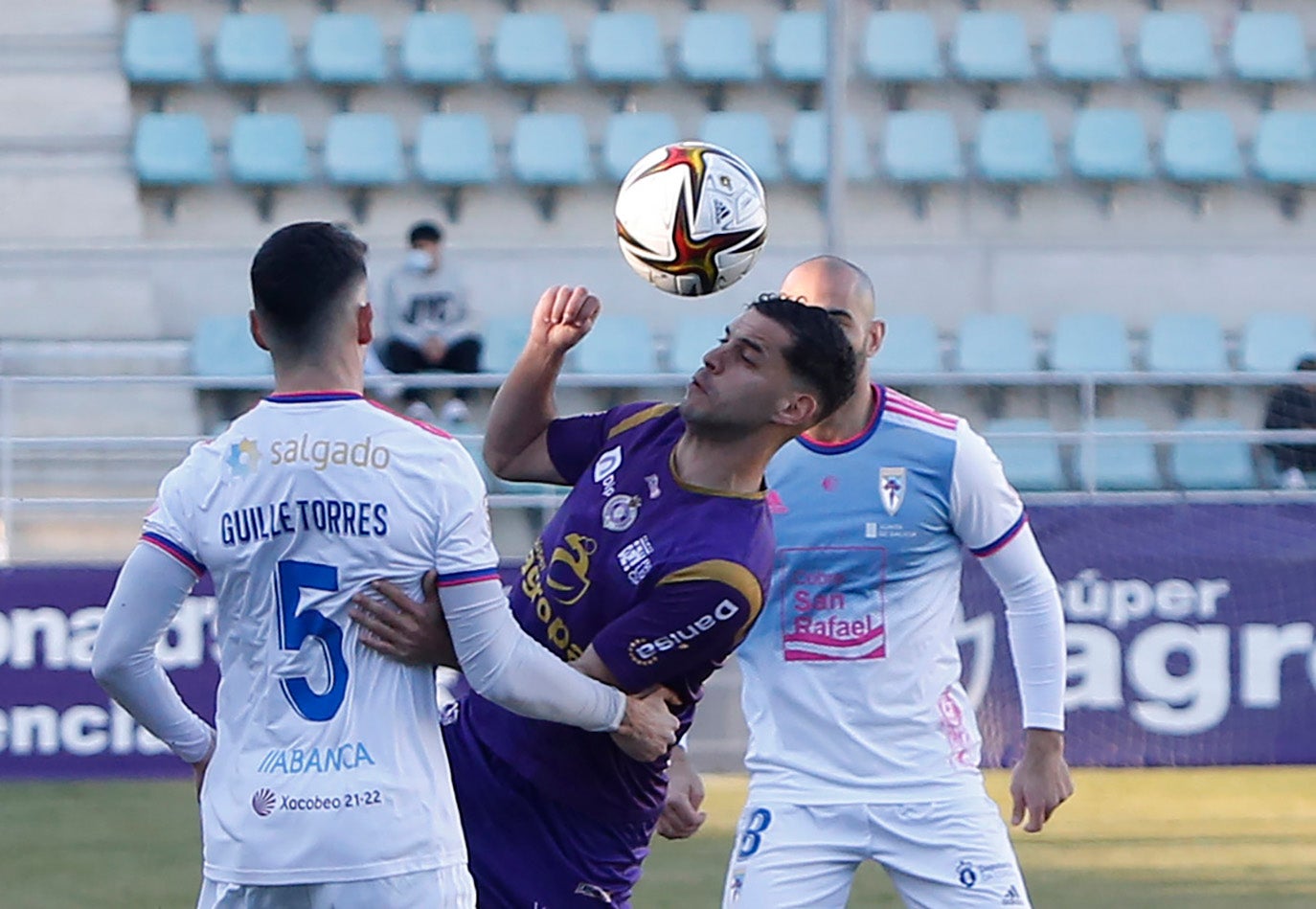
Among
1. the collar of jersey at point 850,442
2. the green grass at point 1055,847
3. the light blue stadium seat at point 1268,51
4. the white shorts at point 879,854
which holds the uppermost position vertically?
the light blue stadium seat at point 1268,51

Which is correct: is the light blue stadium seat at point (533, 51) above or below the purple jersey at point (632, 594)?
above

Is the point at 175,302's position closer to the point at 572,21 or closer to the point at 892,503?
the point at 572,21

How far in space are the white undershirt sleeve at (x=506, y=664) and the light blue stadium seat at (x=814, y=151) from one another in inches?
483

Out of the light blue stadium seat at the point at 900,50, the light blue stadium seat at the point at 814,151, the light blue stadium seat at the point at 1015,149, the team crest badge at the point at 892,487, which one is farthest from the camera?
the light blue stadium seat at the point at 900,50

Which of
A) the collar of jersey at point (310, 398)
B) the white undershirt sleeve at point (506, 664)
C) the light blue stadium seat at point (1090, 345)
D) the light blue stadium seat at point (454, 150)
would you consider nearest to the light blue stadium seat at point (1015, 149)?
the light blue stadium seat at point (1090, 345)

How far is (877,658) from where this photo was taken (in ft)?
16.1

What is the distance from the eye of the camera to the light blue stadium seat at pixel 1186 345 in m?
14.6

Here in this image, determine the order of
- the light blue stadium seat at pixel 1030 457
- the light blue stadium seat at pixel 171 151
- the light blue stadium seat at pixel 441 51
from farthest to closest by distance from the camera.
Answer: the light blue stadium seat at pixel 441 51 < the light blue stadium seat at pixel 171 151 < the light blue stadium seat at pixel 1030 457

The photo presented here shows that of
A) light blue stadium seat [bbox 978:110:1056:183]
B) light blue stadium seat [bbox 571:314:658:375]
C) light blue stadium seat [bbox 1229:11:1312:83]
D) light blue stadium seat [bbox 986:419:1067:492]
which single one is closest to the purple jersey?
light blue stadium seat [bbox 986:419:1067:492]

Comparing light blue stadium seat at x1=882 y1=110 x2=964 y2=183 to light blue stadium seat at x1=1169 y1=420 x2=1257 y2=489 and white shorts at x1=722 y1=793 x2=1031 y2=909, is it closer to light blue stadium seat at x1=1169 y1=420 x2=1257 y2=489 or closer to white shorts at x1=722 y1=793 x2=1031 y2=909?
light blue stadium seat at x1=1169 y1=420 x2=1257 y2=489

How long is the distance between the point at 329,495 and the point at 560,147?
12492 mm

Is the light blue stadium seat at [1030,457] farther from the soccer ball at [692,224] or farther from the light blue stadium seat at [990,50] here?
the soccer ball at [692,224]

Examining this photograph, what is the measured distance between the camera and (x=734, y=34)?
1620cm

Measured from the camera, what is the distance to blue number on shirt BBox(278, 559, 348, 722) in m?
3.55
